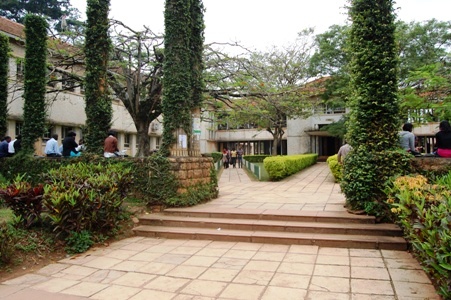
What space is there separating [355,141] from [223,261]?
3664 mm

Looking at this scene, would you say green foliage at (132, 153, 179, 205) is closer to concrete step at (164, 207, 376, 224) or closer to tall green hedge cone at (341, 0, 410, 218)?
concrete step at (164, 207, 376, 224)

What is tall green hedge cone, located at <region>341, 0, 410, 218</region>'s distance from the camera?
6.05 m

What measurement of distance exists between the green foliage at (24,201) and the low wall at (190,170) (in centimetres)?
279

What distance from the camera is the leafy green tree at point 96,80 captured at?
8523 millimetres

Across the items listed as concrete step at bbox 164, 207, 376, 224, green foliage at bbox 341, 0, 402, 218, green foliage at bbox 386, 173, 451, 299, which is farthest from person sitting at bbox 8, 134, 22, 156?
green foliage at bbox 386, 173, 451, 299

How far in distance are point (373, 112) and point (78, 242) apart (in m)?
5.75

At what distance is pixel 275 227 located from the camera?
587cm

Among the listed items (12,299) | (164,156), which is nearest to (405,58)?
(164,156)

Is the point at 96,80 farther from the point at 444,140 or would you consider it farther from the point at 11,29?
the point at 11,29

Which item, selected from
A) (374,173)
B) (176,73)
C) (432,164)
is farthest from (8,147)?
(432,164)

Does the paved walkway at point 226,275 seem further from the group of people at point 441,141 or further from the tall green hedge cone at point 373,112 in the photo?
the group of people at point 441,141

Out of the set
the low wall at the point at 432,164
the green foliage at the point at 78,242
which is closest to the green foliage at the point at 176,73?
the green foliage at the point at 78,242

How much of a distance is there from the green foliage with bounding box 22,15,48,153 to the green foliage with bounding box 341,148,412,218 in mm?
8841

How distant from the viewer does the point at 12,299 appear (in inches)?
139
